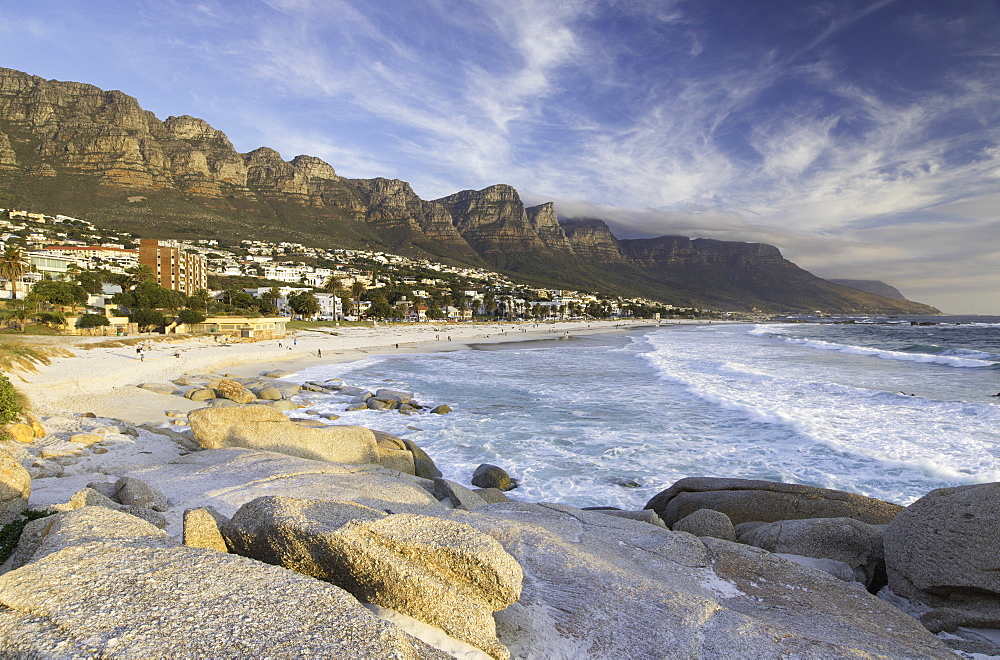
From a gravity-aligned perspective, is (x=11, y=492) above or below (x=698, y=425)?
above

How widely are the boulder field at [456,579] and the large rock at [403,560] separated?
0.04ft

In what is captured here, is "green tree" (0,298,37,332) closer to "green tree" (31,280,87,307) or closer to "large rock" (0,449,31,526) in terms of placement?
"green tree" (31,280,87,307)

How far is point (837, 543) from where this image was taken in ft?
21.6

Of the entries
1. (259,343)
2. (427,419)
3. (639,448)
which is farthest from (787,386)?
(259,343)

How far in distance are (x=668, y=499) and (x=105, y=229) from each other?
140m

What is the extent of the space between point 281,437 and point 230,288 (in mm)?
95614

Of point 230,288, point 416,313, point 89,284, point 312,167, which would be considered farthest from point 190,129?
point 89,284

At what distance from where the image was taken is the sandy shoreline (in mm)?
16828

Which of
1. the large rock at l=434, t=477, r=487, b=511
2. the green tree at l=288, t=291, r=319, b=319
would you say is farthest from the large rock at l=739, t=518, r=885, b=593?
the green tree at l=288, t=291, r=319, b=319

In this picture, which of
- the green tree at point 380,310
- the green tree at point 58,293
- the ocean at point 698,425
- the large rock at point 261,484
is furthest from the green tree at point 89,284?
the large rock at point 261,484

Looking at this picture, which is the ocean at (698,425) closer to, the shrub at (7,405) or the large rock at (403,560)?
the large rock at (403,560)

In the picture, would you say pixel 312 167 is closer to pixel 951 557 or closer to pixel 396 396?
pixel 396 396

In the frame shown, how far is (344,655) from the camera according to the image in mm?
2338

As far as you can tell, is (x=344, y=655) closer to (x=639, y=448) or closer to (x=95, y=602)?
(x=95, y=602)
